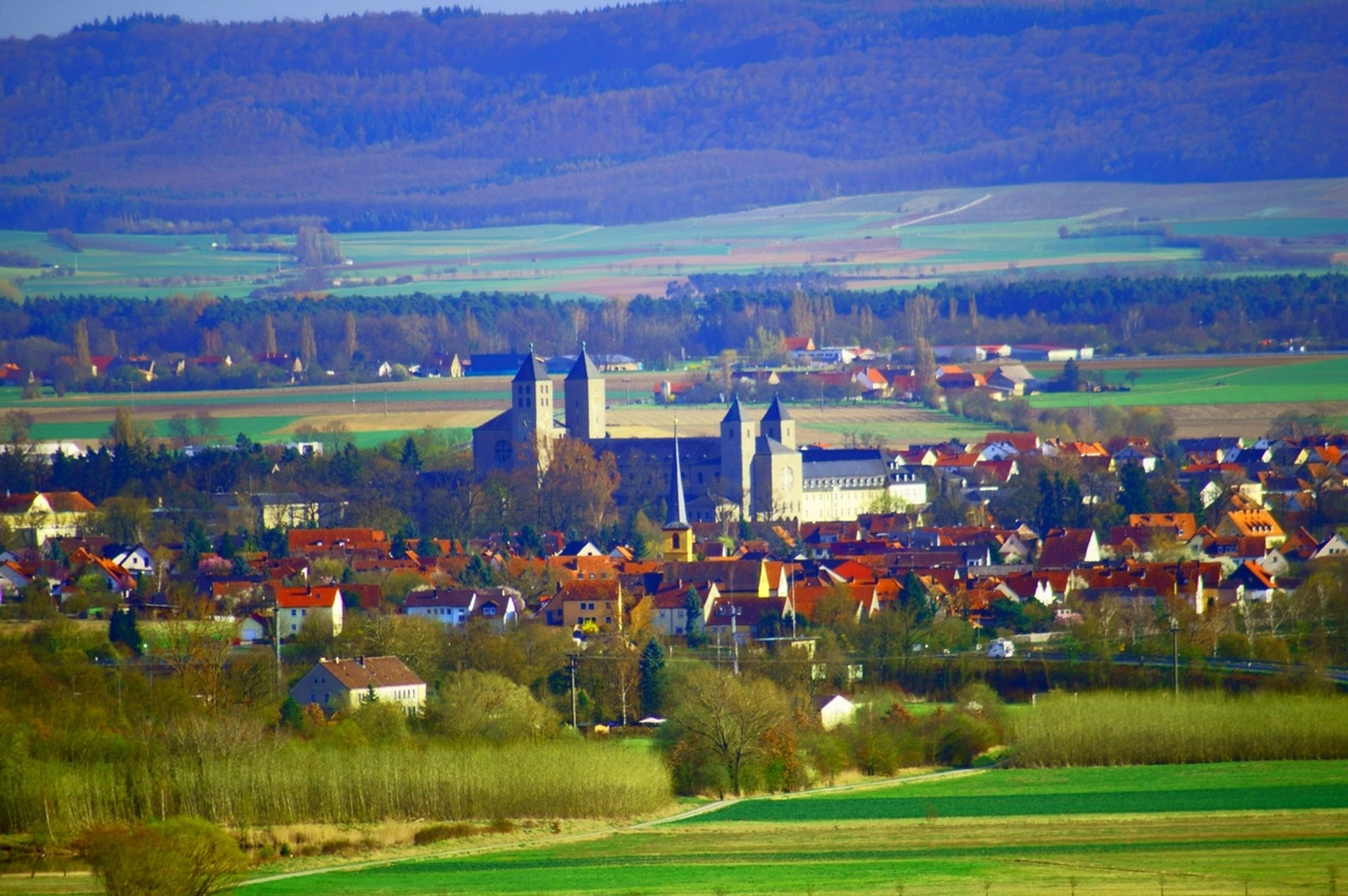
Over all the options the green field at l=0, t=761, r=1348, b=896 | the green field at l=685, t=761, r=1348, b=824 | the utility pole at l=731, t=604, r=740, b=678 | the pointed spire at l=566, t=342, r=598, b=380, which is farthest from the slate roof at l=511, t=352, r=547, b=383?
the green field at l=0, t=761, r=1348, b=896

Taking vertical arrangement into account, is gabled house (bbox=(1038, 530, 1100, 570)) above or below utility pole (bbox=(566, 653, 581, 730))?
above

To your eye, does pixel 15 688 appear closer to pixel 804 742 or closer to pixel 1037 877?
pixel 804 742

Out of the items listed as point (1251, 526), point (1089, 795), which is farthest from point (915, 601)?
point (1251, 526)

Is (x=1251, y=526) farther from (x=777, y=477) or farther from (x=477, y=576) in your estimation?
(x=777, y=477)

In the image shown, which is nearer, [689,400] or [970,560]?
[970,560]

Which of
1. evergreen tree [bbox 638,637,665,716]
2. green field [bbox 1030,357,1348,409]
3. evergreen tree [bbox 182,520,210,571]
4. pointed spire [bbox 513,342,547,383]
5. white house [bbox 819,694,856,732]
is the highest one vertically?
pointed spire [bbox 513,342,547,383]

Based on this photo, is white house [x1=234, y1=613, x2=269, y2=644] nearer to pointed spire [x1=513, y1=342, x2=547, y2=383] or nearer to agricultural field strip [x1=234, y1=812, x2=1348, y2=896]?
agricultural field strip [x1=234, y1=812, x2=1348, y2=896]

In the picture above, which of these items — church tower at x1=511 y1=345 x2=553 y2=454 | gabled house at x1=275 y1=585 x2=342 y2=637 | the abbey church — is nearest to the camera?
gabled house at x1=275 y1=585 x2=342 y2=637

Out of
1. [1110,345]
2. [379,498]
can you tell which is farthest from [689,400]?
[379,498]
